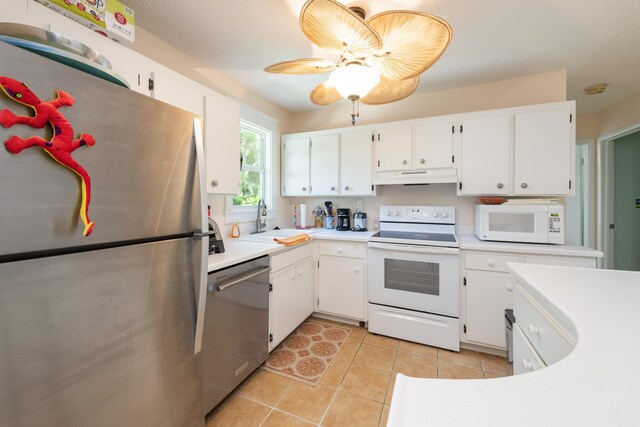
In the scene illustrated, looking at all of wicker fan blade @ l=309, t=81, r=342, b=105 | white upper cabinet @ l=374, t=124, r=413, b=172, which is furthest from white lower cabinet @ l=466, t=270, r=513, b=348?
wicker fan blade @ l=309, t=81, r=342, b=105

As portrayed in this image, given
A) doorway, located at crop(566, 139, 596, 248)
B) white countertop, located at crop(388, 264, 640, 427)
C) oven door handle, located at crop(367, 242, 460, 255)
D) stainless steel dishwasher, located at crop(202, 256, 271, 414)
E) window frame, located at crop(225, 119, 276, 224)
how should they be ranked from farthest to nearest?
doorway, located at crop(566, 139, 596, 248) → window frame, located at crop(225, 119, 276, 224) → oven door handle, located at crop(367, 242, 460, 255) → stainless steel dishwasher, located at crop(202, 256, 271, 414) → white countertop, located at crop(388, 264, 640, 427)

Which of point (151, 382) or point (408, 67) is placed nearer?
point (151, 382)

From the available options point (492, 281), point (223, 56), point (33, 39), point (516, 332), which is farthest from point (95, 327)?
point (492, 281)

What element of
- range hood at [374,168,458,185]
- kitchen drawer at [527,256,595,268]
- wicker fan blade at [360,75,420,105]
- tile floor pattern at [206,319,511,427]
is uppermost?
wicker fan blade at [360,75,420,105]

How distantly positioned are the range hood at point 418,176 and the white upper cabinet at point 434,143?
0.05m

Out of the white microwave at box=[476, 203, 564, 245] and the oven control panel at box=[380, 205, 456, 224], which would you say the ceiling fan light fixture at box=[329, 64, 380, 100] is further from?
the oven control panel at box=[380, 205, 456, 224]

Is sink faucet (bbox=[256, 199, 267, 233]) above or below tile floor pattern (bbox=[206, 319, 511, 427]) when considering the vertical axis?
above

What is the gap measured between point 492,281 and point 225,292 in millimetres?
2020

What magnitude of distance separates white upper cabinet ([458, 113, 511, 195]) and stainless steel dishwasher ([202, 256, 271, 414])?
1967 millimetres

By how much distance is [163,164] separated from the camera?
1002 mm

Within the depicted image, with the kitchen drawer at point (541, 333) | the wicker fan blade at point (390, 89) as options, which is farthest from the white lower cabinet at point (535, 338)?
the wicker fan blade at point (390, 89)

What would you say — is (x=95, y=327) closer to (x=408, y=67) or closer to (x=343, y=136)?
(x=408, y=67)

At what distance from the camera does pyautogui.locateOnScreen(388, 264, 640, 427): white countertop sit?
0.40 metres

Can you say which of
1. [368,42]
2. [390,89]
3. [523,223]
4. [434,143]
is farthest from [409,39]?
[523,223]
